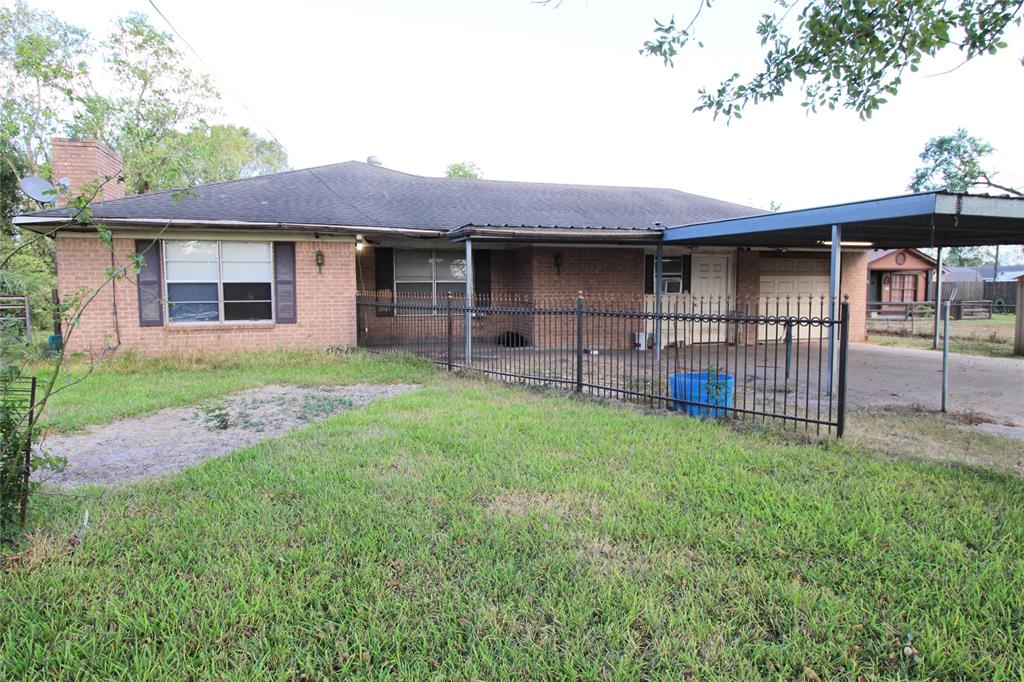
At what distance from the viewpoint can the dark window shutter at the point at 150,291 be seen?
432 inches

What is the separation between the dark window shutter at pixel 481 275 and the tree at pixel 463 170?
32.4 meters

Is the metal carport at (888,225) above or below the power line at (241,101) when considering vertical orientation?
below

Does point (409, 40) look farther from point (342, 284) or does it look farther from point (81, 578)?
point (81, 578)

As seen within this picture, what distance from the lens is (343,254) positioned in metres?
12.2

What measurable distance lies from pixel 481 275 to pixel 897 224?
8847 millimetres

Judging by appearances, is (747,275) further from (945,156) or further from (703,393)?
(945,156)

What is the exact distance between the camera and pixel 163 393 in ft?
26.3

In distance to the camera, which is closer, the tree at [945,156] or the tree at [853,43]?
the tree at [853,43]

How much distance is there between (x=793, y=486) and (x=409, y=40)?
13.1 metres

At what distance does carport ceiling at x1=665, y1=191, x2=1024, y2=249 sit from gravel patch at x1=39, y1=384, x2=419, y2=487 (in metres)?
6.24

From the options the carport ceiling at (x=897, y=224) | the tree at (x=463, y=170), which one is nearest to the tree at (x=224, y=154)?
the carport ceiling at (x=897, y=224)

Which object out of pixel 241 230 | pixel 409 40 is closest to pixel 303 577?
pixel 241 230

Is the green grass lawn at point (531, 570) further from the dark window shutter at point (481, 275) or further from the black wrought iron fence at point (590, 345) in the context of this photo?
the dark window shutter at point (481, 275)

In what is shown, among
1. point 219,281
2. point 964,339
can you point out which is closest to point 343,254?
point 219,281
